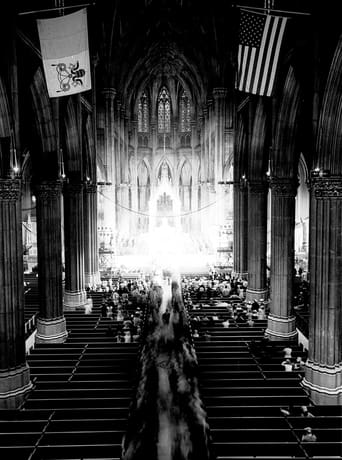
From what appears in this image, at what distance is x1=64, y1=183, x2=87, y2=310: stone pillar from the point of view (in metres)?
25.7

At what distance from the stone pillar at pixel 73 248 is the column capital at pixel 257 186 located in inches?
381

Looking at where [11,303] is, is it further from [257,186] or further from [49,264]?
[257,186]

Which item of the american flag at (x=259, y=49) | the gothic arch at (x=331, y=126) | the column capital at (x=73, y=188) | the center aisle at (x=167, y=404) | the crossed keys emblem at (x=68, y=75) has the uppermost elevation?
the american flag at (x=259, y=49)

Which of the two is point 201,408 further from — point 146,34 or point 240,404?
point 146,34

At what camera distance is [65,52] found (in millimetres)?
13016

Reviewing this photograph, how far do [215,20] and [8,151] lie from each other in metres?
33.6

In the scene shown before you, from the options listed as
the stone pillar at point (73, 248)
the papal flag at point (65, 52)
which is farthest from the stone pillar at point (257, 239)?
the papal flag at point (65, 52)

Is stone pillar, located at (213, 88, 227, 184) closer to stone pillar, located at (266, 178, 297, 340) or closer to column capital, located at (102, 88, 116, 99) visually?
column capital, located at (102, 88, 116, 99)

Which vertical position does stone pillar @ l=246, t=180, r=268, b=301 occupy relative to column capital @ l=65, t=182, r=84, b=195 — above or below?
below

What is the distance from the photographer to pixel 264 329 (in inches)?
845

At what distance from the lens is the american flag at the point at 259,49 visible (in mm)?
12969

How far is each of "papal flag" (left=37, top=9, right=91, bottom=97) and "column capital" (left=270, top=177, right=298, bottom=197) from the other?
33.5 ft

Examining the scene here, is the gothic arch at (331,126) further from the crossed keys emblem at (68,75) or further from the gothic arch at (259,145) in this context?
the gothic arch at (259,145)

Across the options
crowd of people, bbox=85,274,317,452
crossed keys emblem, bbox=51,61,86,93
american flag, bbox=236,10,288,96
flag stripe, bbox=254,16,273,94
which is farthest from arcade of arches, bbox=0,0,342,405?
crowd of people, bbox=85,274,317,452
